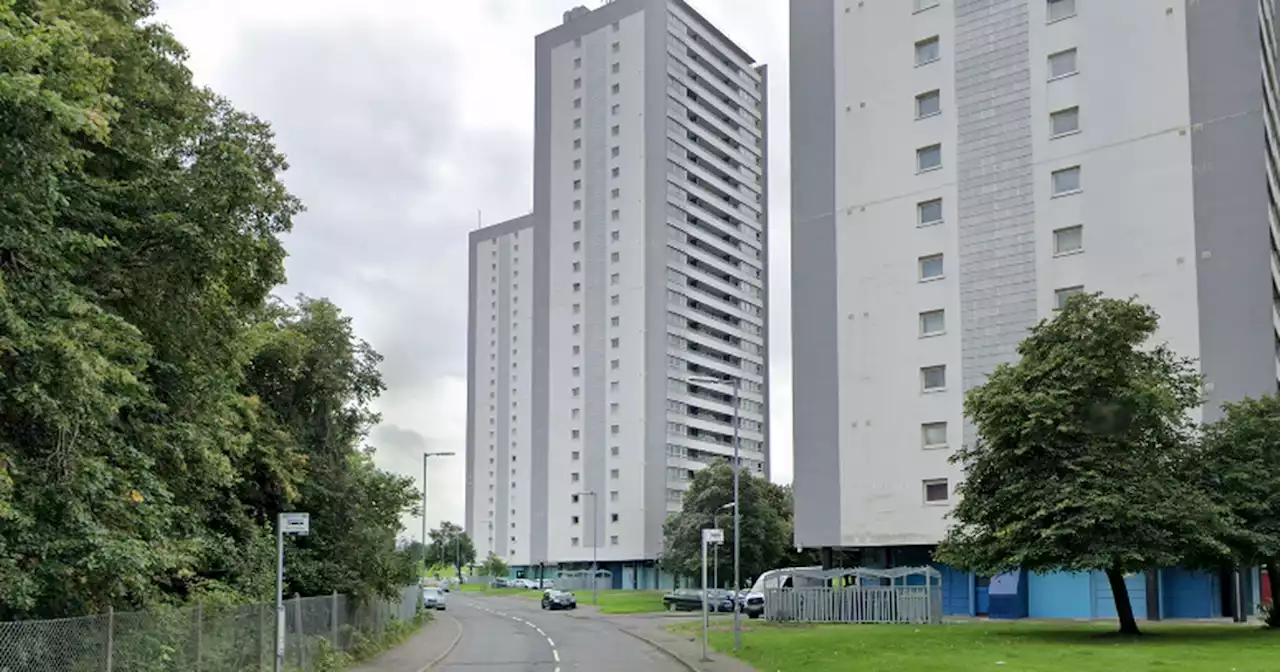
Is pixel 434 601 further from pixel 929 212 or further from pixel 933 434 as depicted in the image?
pixel 929 212

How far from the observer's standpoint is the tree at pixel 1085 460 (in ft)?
95.5

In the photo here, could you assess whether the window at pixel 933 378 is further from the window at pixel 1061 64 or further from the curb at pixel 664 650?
the curb at pixel 664 650

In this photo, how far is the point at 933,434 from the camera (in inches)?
1891

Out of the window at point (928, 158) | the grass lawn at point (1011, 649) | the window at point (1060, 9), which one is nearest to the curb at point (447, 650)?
the grass lawn at point (1011, 649)

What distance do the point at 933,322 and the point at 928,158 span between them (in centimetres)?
723

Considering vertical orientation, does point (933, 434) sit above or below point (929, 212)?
below

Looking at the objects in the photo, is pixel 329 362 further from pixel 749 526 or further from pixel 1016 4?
pixel 749 526

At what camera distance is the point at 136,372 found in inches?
580

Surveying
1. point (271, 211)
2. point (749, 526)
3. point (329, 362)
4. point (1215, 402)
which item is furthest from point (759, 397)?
point (271, 211)

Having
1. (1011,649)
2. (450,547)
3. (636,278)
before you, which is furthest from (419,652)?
(450,547)

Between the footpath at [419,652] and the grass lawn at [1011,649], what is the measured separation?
7.87m

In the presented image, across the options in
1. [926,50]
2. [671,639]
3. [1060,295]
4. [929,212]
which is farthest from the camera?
[926,50]

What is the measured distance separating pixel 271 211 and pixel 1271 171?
43939mm

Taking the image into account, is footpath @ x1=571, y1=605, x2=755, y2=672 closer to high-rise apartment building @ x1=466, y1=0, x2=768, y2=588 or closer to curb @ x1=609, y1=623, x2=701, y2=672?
curb @ x1=609, y1=623, x2=701, y2=672
